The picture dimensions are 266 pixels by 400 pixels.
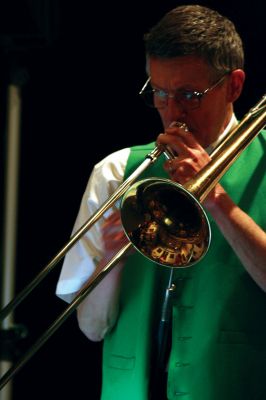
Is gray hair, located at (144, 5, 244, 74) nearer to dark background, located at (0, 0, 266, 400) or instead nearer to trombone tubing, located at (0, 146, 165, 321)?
trombone tubing, located at (0, 146, 165, 321)

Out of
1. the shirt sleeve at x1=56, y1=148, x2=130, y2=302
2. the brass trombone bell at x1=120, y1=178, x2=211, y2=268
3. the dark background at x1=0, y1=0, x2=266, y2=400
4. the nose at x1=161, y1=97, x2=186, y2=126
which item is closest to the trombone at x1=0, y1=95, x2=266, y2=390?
the brass trombone bell at x1=120, y1=178, x2=211, y2=268

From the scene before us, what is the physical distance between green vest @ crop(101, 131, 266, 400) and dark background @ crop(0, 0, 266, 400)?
1.00 m

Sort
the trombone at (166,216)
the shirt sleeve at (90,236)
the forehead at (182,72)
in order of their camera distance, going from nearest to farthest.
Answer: the trombone at (166,216), the forehead at (182,72), the shirt sleeve at (90,236)

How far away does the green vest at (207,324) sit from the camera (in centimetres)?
214

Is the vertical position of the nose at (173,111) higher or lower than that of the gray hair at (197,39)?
lower

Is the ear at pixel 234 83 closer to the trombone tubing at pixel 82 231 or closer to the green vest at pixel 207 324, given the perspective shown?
the green vest at pixel 207 324

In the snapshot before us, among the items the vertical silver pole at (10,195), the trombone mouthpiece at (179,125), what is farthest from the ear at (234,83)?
the vertical silver pole at (10,195)

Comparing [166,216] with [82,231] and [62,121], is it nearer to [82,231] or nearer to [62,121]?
[82,231]

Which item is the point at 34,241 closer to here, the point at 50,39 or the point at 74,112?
the point at 74,112

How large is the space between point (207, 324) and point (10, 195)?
4.30 feet

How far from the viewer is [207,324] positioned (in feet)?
7.14

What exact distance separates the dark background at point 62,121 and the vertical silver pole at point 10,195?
86 millimetres

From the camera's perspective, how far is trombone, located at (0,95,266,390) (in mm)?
1991

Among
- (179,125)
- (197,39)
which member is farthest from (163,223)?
(197,39)
